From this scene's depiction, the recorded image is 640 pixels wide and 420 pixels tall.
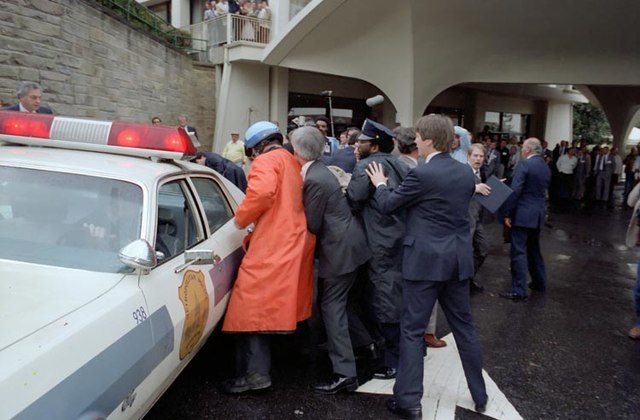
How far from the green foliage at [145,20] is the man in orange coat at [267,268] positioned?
31.9 feet

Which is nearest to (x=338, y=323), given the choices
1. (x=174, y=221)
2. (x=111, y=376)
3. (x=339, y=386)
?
(x=339, y=386)

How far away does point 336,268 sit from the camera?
3.43 meters

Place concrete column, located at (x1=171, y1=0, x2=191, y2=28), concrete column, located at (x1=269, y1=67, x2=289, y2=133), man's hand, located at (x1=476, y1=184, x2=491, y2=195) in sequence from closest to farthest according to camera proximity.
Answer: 1. man's hand, located at (x1=476, y1=184, x2=491, y2=195)
2. concrete column, located at (x1=269, y1=67, x2=289, y2=133)
3. concrete column, located at (x1=171, y1=0, x2=191, y2=28)

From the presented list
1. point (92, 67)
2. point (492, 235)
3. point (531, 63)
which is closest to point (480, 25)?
point (531, 63)

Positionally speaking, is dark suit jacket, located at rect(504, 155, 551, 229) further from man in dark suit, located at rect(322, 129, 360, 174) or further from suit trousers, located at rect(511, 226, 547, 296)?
man in dark suit, located at rect(322, 129, 360, 174)

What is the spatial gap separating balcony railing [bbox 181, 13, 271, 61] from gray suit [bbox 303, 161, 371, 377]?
1331cm

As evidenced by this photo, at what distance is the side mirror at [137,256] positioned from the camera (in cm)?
225

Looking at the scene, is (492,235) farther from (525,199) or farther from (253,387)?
Answer: (253,387)

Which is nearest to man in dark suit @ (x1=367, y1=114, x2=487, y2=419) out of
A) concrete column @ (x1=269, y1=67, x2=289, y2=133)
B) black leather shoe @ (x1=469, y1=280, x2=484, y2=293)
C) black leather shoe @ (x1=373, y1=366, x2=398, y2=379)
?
black leather shoe @ (x1=373, y1=366, x2=398, y2=379)

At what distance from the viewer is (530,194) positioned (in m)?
5.62

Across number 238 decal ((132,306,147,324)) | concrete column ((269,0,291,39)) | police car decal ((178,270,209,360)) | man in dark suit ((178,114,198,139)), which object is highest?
concrete column ((269,0,291,39))

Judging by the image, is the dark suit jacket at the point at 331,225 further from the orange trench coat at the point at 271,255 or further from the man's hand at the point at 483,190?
the man's hand at the point at 483,190

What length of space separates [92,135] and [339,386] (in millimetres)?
2353

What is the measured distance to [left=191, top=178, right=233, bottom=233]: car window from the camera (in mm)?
3637
